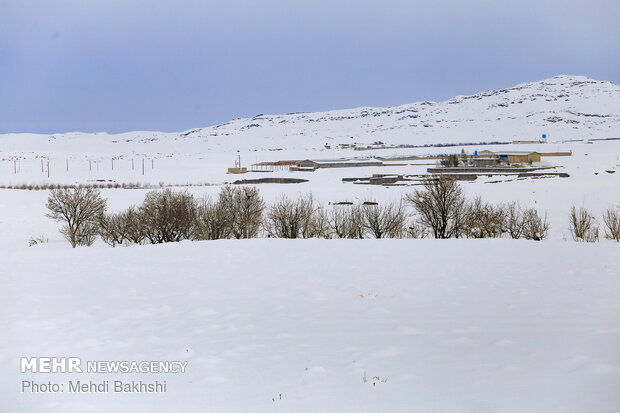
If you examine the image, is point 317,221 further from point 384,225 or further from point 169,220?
point 169,220

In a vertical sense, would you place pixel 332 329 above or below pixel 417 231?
below

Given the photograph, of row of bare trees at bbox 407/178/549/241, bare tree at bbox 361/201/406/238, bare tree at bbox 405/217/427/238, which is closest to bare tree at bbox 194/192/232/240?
bare tree at bbox 361/201/406/238

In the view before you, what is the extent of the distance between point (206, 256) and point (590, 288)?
11.6 m

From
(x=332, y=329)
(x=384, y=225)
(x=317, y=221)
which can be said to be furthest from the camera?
(x=317, y=221)

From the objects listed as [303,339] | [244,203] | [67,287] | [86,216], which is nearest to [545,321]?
[303,339]

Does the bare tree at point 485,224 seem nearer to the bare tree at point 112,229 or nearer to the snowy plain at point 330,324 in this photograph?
the snowy plain at point 330,324

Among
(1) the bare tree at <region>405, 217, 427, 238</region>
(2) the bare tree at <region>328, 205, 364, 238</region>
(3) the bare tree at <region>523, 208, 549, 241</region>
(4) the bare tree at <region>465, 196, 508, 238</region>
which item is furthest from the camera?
(1) the bare tree at <region>405, 217, 427, 238</region>

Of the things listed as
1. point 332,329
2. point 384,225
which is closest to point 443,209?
point 384,225

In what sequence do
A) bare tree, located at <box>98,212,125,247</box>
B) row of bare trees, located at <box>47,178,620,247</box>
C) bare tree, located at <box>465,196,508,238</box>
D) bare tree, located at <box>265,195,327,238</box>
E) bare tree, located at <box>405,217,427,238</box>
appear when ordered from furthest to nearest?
bare tree, located at <box>98,212,125,247</box>
bare tree, located at <box>405,217,427,238</box>
bare tree, located at <box>265,195,327,238</box>
row of bare trees, located at <box>47,178,620,247</box>
bare tree, located at <box>465,196,508,238</box>

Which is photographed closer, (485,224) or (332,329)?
(332,329)

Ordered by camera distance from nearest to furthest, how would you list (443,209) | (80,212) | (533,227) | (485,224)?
(533,227)
(485,224)
(443,209)
(80,212)

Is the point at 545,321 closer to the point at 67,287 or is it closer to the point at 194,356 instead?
the point at 194,356

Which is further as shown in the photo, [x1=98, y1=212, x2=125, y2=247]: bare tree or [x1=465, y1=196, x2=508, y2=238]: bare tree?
[x1=98, y1=212, x2=125, y2=247]: bare tree

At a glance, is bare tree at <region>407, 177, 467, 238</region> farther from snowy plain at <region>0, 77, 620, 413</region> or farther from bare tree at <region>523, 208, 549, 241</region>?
snowy plain at <region>0, 77, 620, 413</region>
